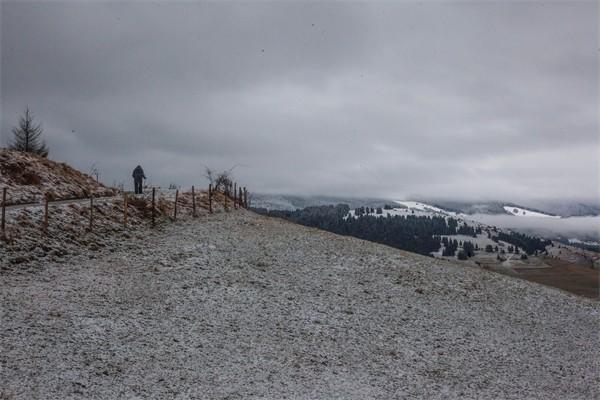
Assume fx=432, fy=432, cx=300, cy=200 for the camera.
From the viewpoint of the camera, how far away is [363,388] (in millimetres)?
12648

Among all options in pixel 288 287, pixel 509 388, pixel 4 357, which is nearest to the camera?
pixel 4 357

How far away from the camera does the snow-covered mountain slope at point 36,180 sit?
31609 mm

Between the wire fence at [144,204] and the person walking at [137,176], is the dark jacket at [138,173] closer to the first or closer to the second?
the person walking at [137,176]

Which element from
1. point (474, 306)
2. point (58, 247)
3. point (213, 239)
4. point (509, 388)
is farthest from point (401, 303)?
point (58, 247)

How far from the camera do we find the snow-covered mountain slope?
31609mm

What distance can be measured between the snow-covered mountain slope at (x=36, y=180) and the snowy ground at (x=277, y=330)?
12158mm

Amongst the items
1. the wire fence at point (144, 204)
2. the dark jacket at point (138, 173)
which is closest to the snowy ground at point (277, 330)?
the wire fence at point (144, 204)

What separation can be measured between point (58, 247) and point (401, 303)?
17.2 metres

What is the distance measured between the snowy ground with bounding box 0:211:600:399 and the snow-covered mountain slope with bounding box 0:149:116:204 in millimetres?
12158

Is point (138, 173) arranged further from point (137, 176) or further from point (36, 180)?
point (36, 180)

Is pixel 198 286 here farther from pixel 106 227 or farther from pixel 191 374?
pixel 106 227

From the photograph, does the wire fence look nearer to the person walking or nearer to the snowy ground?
the person walking

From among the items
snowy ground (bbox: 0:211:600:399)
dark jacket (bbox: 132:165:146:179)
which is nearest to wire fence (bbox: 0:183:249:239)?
dark jacket (bbox: 132:165:146:179)

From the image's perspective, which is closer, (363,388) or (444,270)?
(363,388)
